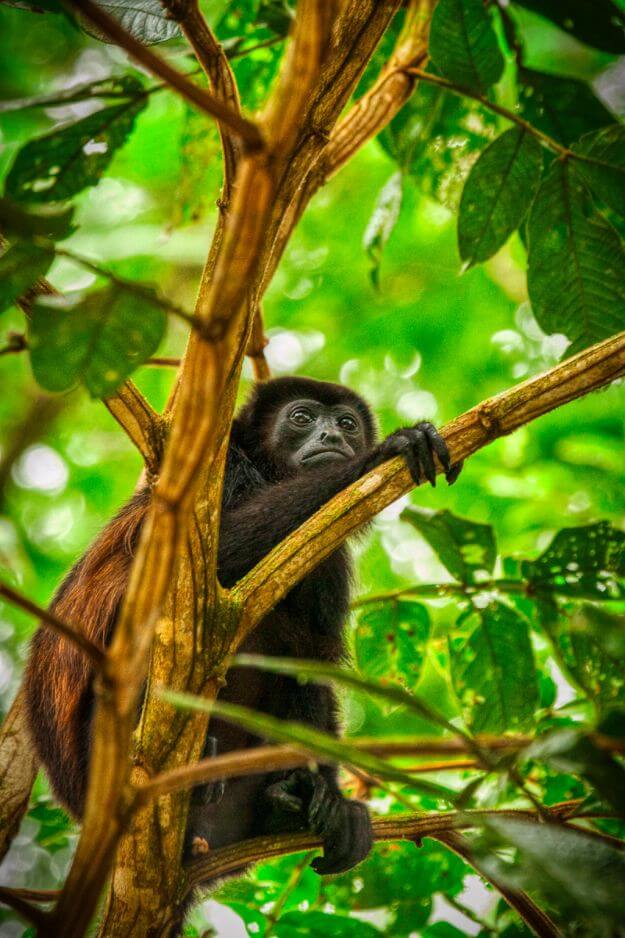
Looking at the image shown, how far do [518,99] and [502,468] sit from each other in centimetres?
289

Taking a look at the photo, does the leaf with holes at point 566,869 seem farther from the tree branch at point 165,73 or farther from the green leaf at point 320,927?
the green leaf at point 320,927

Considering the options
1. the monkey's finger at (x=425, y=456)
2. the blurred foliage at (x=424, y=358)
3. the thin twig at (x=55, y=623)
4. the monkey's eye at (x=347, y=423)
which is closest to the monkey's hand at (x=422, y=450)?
the monkey's finger at (x=425, y=456)

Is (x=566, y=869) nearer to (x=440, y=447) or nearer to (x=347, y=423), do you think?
(x=440, y=447)

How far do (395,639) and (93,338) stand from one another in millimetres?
1732

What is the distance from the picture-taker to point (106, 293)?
4.79ft

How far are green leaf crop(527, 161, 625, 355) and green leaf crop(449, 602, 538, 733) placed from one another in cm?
85

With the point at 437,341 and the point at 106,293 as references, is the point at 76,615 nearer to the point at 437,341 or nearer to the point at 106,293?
the point at 106,293

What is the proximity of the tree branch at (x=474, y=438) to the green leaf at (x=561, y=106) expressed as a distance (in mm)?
1168

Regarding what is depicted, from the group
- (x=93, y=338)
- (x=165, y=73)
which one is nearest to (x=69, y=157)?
(x=93, y=338)

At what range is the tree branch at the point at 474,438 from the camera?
1998mm

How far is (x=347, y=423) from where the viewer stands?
4.17 m

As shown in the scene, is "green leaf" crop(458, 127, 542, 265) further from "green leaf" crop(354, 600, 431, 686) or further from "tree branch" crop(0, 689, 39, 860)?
"tree branch" crop(0, 689, 39, 860)

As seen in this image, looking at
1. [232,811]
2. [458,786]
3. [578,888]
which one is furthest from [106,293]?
[458,786]

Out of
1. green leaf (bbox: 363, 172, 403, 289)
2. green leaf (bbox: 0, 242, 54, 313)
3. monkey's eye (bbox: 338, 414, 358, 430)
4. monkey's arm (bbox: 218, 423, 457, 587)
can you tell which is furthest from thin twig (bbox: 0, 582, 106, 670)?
monkey's eye (bbox: 338, 414, 358, 430)
